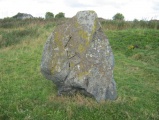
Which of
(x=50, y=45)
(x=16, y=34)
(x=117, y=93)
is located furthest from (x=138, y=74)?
(x=16, y=34)

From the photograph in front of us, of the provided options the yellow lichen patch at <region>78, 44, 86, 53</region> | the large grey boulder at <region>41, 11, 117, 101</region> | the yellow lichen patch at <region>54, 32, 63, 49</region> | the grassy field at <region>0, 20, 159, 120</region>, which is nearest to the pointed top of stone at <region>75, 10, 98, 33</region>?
the large grey boulder at <region>41, 11, 117, 101</region>

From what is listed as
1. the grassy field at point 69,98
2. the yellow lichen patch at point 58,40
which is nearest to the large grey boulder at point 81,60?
the yellow lichen patch at point 58,40

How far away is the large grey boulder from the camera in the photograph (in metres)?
8.17

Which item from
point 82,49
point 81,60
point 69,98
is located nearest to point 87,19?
point 82,49

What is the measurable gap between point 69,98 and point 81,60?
1182mm

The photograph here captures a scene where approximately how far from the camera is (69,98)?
320 inches

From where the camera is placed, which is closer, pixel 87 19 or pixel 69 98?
pixel 69 98

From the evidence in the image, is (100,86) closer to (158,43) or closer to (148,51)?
(148,51)

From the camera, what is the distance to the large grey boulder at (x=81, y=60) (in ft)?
26.8

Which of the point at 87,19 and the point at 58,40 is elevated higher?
the point at 87,19

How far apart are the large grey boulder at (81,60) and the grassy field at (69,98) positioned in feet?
1.25

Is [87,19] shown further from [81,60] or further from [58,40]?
[81,60]

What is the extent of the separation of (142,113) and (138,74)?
171 inches

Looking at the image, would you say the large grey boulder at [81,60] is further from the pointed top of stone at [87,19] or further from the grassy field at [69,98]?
the grassy field at [69,98]
